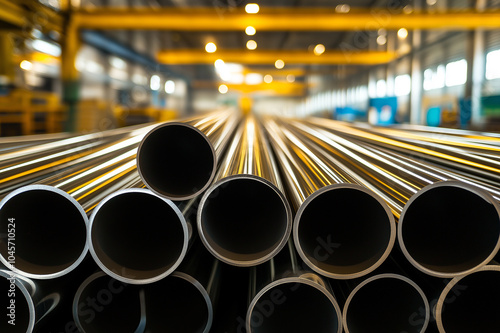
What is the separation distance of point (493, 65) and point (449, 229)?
615 cm

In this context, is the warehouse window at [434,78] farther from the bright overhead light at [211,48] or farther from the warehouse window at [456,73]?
the bright overhead light at [211,48]

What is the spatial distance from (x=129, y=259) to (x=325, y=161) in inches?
26.2

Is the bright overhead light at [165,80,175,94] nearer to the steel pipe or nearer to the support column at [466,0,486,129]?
the support column at [466,0,486,129]

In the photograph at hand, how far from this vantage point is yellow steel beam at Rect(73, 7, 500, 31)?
5.09 meters

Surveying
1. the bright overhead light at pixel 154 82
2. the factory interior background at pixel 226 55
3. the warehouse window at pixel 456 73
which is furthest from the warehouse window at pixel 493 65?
the bright overhead light at pixel 154 82

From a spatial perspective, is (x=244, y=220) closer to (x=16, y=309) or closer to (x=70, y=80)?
(x=16, y=309)

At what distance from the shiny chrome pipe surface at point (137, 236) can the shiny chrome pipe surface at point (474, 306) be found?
659 millimetres

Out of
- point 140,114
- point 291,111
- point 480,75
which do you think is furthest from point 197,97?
point 480,75

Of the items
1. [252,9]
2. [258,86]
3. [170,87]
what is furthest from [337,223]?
[170,87]

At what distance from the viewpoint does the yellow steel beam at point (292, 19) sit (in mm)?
5094

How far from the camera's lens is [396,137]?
178 centimetres

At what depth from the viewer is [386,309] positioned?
996 millimetres

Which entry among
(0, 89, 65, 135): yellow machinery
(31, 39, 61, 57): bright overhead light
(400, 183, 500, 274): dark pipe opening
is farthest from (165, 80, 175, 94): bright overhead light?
(400, 183, 500, 274): dark pipe opening

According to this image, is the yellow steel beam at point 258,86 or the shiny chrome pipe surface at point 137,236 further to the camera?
the yellow steel beam at point 258,86
